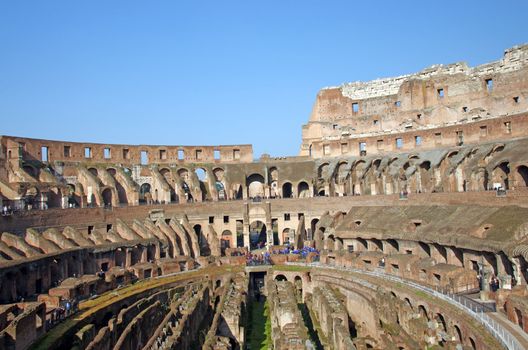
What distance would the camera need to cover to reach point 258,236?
5534 centimetres

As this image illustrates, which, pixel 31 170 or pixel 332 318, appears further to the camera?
pixel 31 170

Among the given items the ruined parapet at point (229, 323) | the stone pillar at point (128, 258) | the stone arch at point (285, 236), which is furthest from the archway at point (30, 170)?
the stone arch at point (285, 236)

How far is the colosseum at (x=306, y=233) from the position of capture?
76.3ft

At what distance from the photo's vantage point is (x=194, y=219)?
4741cm

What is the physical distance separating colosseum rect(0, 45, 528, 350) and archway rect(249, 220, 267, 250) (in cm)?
37

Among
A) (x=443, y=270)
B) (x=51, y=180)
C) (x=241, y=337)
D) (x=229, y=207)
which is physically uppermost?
(x=51, y=180)

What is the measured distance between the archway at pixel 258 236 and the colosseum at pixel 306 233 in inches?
14.5

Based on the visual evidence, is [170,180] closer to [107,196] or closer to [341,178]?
[107,196]

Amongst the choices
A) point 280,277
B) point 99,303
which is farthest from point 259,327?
point 280,277

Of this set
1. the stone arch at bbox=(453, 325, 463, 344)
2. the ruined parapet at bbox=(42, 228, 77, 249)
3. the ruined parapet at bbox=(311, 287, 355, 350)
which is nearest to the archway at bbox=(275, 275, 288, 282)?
the ruined parapet at bbox=(311, 287, 355, 350)

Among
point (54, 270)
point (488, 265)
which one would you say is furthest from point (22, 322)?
point (488, 265)

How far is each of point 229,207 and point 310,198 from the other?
7544mm

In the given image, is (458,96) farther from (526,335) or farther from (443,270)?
(526,335)

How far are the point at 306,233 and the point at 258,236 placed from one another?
349 inches
